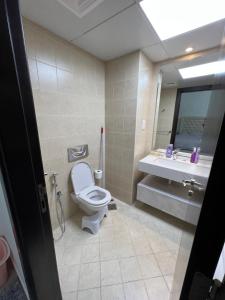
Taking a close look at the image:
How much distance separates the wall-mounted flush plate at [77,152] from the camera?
70.1 inches

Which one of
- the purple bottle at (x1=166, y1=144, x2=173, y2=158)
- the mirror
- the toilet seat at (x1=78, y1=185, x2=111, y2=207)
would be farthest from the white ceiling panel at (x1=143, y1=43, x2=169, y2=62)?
the toilet seat at (x1=78, y1=185, x2=111, y2=207)

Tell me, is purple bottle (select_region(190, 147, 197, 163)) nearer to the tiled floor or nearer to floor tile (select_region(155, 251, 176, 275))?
the tiled floor

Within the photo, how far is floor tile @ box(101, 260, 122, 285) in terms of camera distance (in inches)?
48.0

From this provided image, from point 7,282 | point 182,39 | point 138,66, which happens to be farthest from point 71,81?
point 7,282

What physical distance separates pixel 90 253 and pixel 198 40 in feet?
8.32

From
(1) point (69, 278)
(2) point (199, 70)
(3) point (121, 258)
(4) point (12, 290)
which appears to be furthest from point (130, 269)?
(2) point (199, 70)

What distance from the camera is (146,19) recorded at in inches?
46.3

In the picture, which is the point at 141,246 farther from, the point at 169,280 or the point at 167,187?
the point at 167,187

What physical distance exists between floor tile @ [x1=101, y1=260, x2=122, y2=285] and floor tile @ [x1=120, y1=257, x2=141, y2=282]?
0.05 m

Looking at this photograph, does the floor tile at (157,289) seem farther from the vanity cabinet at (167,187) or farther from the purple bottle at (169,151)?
the purple bottle at (169,151)

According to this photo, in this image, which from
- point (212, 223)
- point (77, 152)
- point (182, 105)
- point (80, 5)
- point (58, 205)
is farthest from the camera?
point (182, 105)

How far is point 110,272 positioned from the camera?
4.22ft

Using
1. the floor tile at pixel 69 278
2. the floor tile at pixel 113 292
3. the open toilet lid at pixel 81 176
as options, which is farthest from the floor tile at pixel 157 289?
the open toilet lid at pixel 81 176

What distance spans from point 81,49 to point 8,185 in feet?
5.92
